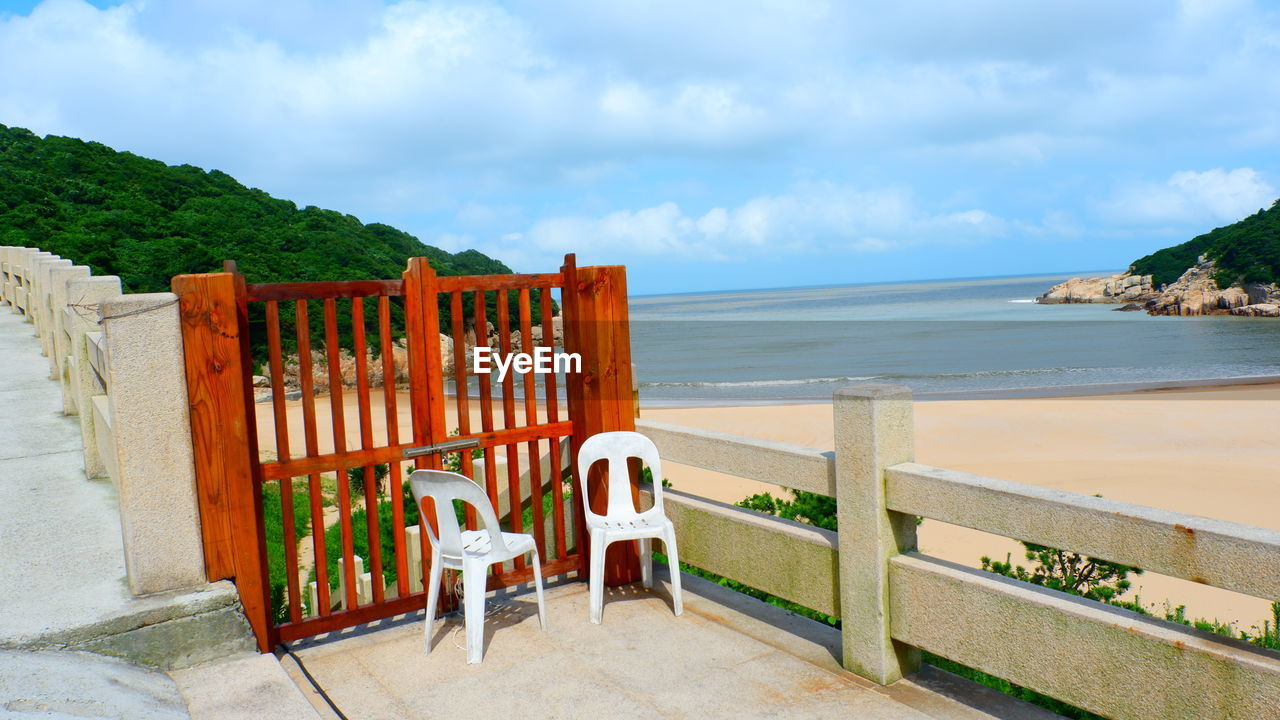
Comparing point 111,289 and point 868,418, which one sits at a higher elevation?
point 111,289

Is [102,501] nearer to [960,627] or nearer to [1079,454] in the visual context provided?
[960,627]

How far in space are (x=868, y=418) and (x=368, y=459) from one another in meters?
2.57

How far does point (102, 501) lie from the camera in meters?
5.48

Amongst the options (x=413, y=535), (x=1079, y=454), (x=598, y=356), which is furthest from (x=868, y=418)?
(x=1079, y=454)

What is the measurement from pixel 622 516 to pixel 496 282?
1489mm

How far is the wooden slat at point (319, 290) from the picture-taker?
430 cm

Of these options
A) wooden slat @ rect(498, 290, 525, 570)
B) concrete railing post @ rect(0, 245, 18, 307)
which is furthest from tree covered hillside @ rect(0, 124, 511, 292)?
wooden slat @ rect(498, 290, 525, 570)

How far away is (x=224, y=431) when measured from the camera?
4137 mm

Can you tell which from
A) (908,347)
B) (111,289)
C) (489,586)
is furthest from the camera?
(908,347)

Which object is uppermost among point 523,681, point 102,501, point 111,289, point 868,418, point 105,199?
point 105,199

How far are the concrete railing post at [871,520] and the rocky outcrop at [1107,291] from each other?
79.7 metres

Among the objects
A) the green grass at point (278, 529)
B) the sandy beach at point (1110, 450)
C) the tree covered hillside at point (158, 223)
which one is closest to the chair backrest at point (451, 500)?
the green grass at point (278, 529)

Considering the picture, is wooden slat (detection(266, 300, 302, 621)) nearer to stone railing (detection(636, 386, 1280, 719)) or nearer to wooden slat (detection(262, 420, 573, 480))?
wooden slat (detection(262, 420, 573, 480))

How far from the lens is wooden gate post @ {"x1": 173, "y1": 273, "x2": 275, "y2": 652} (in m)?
4.06
